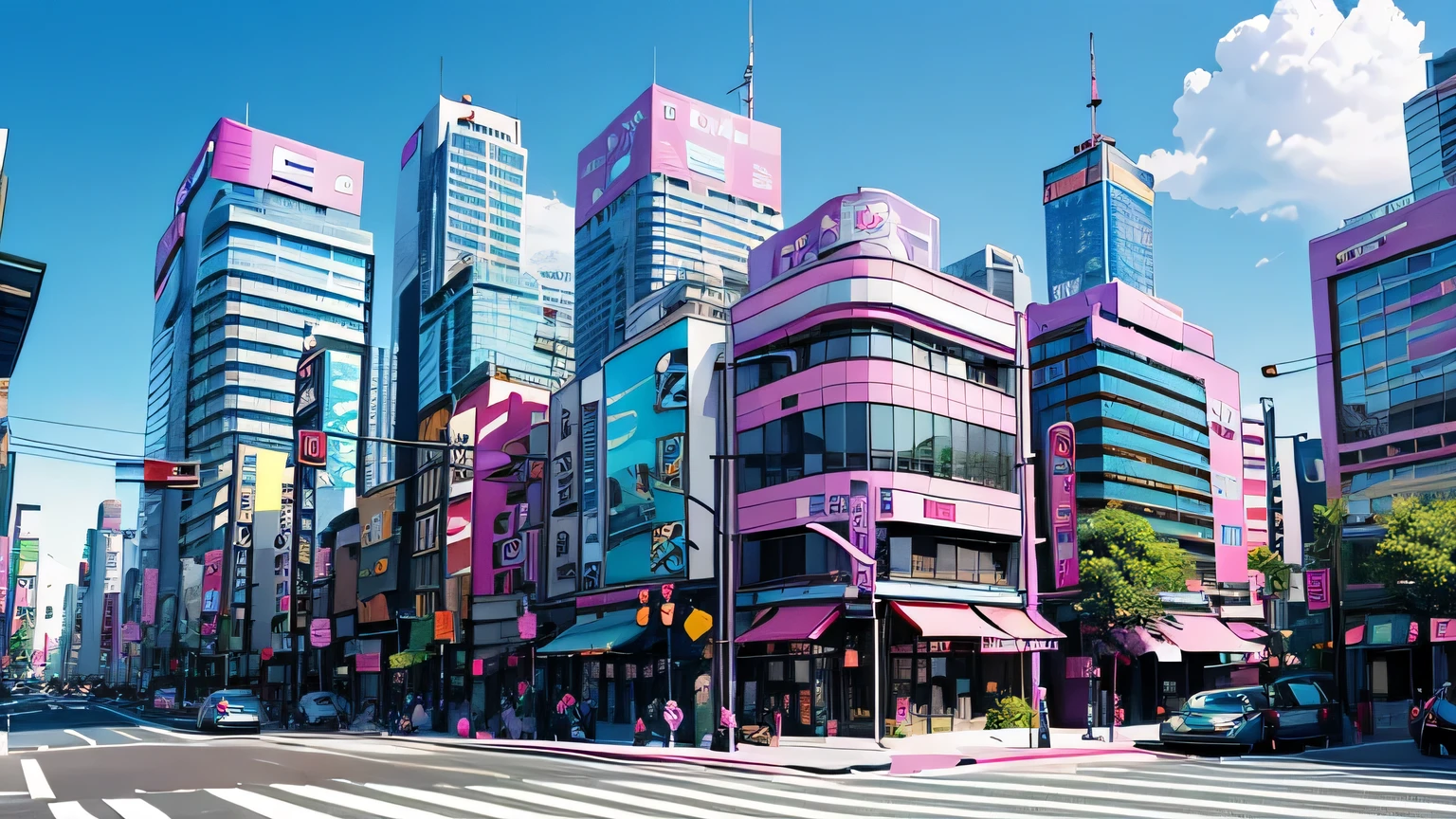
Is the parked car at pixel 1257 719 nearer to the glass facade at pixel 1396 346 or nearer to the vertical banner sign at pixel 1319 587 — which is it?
the vertical banner sign at pixel 1319 587

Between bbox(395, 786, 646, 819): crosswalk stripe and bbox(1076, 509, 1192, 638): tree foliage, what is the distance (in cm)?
3859

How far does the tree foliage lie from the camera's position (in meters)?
53.8

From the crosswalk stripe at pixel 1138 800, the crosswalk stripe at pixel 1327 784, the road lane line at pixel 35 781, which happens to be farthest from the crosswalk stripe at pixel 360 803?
the crosswalk stripe at pixel 1327 784

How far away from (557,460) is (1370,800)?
44.1 metres

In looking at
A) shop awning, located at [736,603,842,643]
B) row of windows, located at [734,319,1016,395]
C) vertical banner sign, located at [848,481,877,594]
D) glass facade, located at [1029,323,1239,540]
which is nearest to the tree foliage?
row of windows, located at [734,319,1016,395]

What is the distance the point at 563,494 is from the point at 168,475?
30.4 metres

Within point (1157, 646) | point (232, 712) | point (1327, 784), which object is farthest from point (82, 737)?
point (1327, 784)

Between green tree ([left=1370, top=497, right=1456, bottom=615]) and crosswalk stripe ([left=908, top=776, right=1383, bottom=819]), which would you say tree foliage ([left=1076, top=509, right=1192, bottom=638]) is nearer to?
green tree ([left=1370, top=497, right=1456, bottom=615])

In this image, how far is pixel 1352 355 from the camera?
244 feet

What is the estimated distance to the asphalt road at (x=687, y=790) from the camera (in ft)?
57.6

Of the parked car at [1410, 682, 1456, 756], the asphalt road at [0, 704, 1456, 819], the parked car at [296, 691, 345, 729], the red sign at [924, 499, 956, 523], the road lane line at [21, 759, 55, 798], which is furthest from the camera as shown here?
the parked car at [296, 691, 345, 729]

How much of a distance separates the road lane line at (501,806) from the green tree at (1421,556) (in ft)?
177

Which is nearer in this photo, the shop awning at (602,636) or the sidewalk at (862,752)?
the sidewalk at (862,752)

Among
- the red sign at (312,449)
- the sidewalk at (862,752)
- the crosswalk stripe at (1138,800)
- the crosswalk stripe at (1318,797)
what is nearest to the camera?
the crosswalk stripe at (1138,800)
